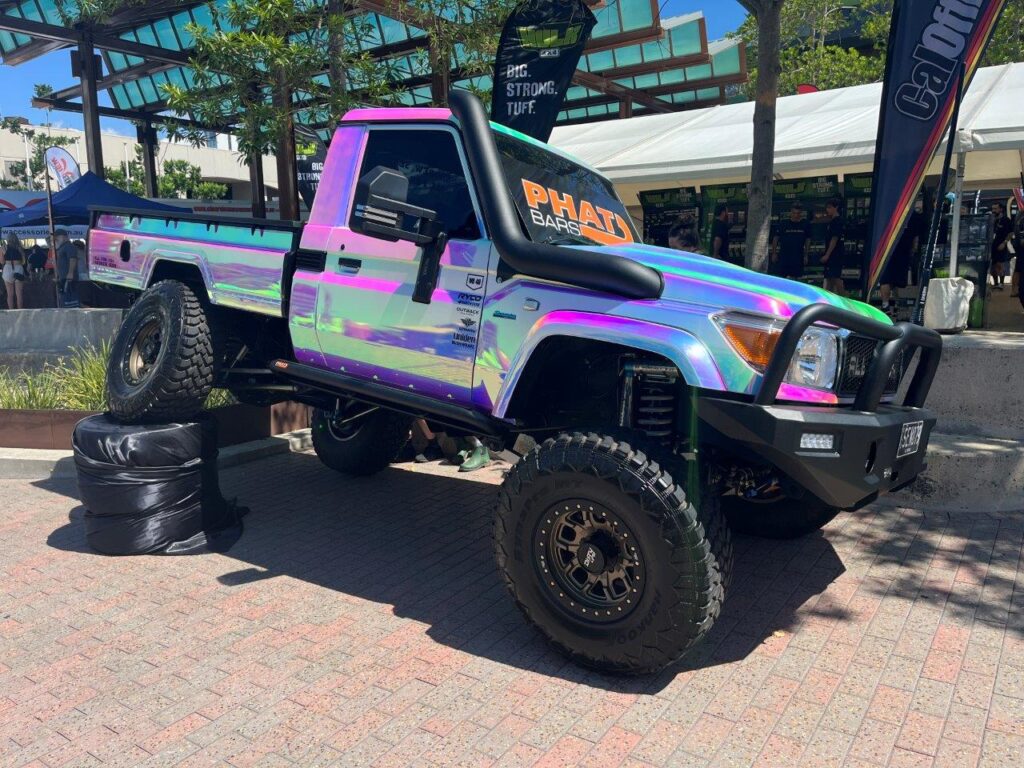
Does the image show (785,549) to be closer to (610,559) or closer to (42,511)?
(610,559)

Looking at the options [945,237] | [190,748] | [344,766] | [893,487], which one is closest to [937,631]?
[893,487]

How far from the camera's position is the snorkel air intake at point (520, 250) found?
311 centimetres

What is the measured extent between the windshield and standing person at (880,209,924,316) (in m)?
6.16

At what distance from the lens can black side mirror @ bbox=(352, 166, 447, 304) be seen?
339 cm

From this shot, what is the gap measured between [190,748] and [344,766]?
590 millimetres

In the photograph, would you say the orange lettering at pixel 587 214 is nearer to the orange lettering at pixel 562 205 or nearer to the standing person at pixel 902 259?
the orange lettering at pixel 562 205

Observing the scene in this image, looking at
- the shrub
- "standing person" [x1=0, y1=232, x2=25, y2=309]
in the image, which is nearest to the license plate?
the shrub

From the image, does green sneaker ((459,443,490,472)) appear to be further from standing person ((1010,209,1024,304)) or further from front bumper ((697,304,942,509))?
standing person ((1010,209,1024,304))

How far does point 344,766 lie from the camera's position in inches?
106

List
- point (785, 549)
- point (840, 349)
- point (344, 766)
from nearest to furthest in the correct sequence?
1. point (344, 766)
2. point (840, 349)
3. point (785, 549)

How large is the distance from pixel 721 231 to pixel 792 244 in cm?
122

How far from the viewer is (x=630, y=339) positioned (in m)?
3.11

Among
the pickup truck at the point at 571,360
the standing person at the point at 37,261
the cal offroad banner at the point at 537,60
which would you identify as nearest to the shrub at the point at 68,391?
the pickup truck at the point at 571,360

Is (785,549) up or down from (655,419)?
down
